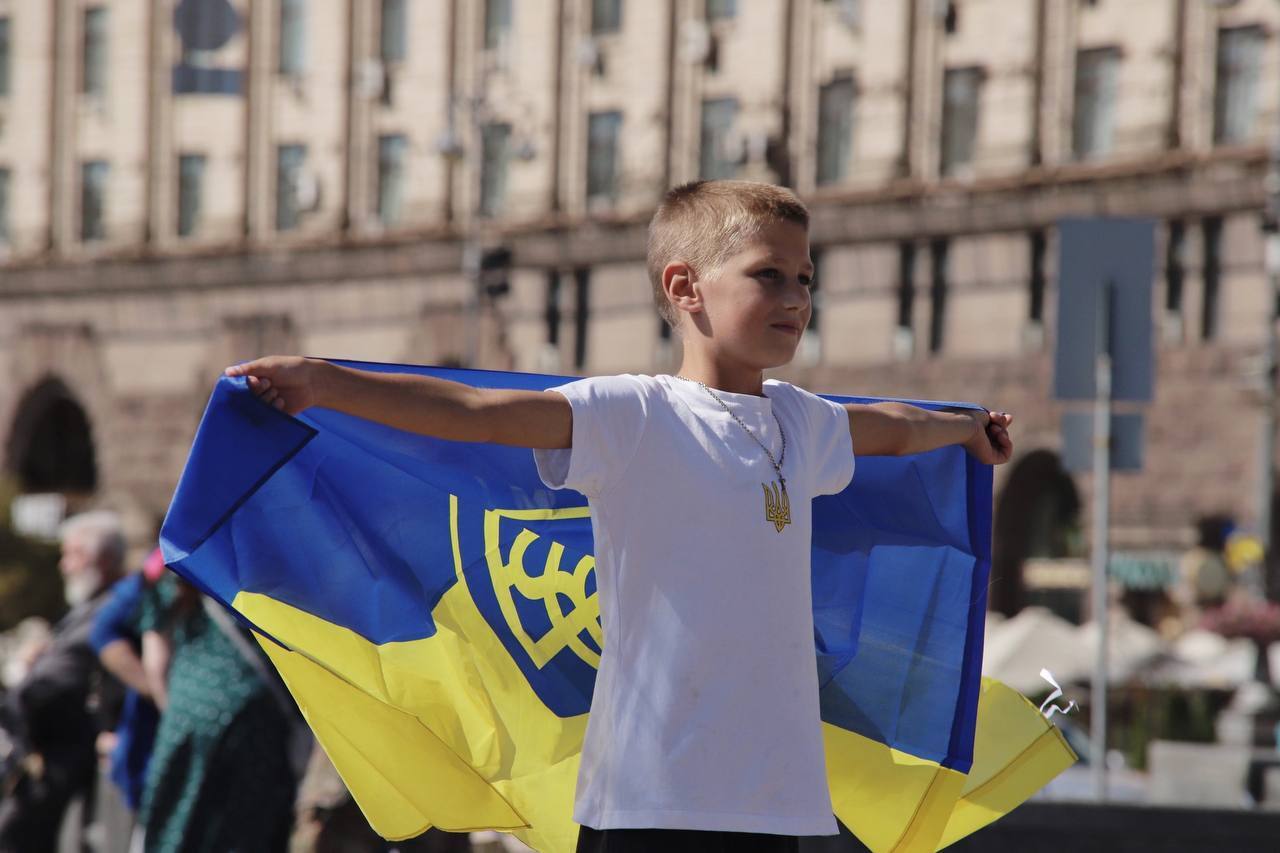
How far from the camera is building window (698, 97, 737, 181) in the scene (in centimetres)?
3912

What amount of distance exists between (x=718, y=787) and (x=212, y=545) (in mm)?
1314

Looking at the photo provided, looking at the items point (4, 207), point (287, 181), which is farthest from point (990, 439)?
point (4, 207)

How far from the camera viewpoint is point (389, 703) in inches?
183

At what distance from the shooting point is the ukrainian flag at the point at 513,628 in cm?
463

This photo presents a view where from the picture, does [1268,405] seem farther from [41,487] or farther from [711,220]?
[41,487]


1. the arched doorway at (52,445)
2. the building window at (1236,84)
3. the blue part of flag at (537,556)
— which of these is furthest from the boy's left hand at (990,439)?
the arched doorway at (52,445)

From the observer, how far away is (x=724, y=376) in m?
4.07

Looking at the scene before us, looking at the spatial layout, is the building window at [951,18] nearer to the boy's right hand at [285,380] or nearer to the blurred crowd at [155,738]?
the blurred crowd at [155,738]

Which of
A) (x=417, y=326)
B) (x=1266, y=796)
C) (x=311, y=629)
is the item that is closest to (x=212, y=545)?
(x=311, y=629)

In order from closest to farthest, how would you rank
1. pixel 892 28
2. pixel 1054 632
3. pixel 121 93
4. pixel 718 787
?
pixel 718 787 < pixel 1054 632 < pixel 892 28 < pixel 121 93

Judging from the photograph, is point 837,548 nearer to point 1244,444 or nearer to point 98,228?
point 1244,444

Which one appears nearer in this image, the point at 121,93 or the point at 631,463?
the point at 631,463

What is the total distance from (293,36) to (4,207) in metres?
7.76

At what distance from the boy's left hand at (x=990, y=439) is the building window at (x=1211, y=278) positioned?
95.7ft
